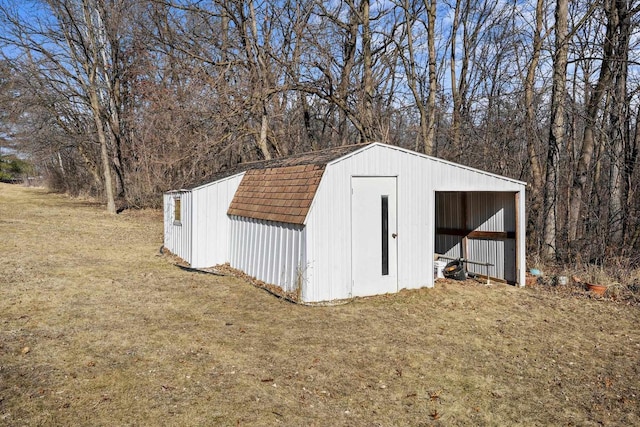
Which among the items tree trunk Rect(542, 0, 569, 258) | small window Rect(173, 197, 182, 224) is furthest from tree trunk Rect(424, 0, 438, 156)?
small window Rect(173, 197, 182, 224)

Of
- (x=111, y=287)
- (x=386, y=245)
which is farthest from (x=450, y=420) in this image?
(x=111, y=287)

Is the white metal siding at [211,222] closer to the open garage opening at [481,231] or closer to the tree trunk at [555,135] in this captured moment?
the open garage opening at [481,231]

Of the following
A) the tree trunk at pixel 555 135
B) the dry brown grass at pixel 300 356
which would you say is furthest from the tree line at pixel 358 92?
the dry brown grass at pixel 300 356

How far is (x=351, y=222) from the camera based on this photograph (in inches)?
320

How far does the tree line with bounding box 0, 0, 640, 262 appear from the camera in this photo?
36.8 ft

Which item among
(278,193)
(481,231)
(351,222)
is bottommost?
(481,231)

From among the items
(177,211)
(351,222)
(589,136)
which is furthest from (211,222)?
(589,136)

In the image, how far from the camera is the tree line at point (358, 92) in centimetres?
1123

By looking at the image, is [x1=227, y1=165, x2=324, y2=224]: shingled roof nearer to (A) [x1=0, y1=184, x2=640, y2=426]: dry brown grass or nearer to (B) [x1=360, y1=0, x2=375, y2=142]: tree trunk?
(A) [x1=0, y1=184, x2=640, y2=426]: dry brown grass

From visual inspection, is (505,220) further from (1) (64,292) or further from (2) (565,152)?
(1) (64,292)

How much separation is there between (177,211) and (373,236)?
6.06 meters

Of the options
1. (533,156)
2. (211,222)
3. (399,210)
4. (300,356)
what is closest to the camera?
(300,356)

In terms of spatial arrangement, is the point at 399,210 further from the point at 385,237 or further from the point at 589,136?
the point at 589,136

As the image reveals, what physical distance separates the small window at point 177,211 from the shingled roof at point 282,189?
1727mm
